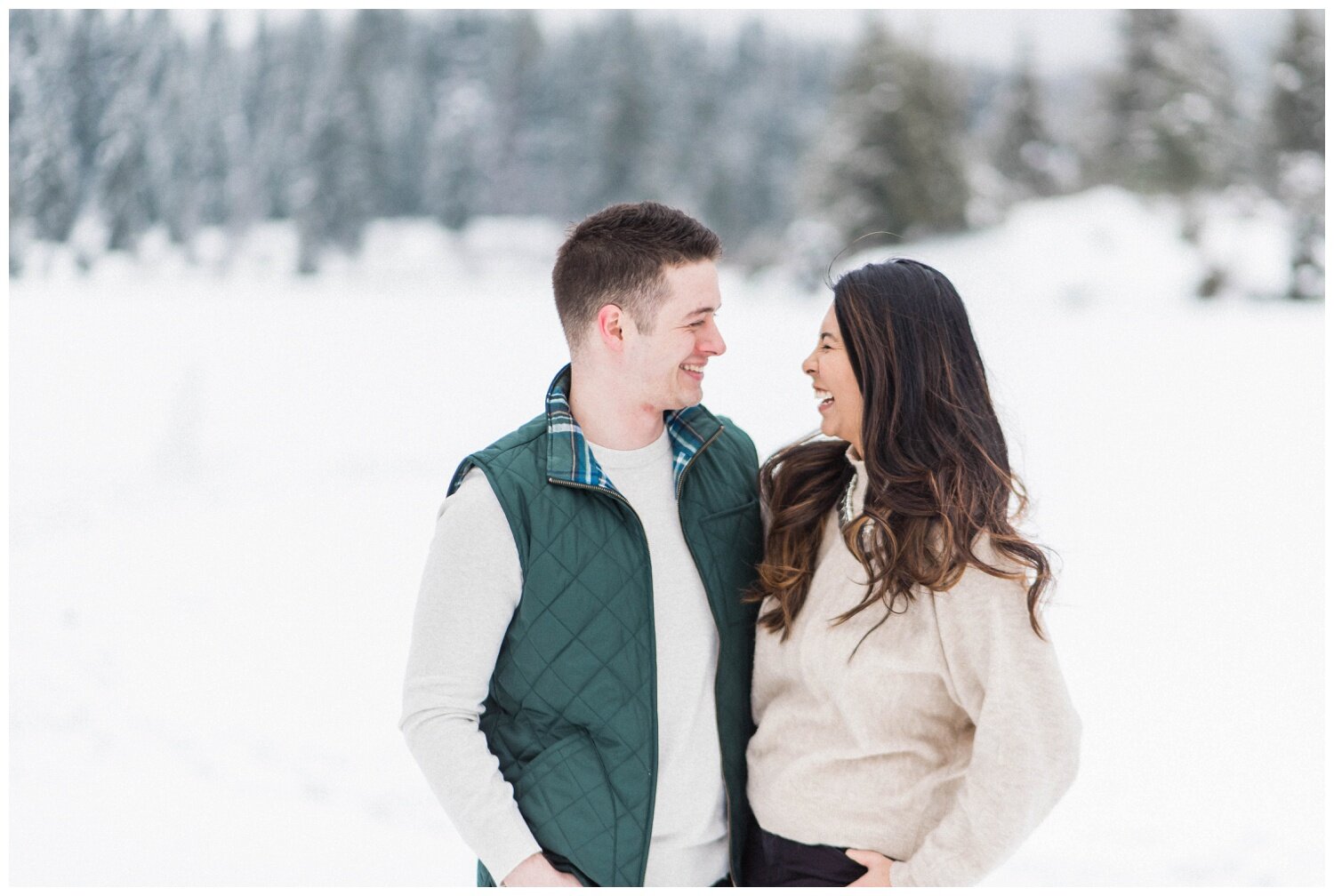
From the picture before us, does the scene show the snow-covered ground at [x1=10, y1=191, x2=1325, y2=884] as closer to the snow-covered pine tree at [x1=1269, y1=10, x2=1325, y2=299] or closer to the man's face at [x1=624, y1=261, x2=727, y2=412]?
the snow-covered pine tree at [x1=1269, y1=10, x2=1325, y2=299]

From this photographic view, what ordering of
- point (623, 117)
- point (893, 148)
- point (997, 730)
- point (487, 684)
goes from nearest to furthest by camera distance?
point (997, 730), point (487, 684), point (623, 117), point (893, 148)

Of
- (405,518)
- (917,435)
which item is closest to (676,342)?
(917,435)

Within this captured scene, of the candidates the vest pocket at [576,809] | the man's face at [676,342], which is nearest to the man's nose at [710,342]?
the man's face at [676,342]

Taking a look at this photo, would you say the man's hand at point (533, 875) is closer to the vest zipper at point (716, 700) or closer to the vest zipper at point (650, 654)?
the vest zipper at point (650, 654)

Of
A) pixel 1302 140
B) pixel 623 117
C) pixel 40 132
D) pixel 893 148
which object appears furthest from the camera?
pixel 893 148

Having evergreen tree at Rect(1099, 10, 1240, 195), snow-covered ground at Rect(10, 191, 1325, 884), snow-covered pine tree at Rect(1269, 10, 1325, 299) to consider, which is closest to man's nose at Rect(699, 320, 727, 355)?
snow-covered ground at Rect(10, 191, 1325, 884)

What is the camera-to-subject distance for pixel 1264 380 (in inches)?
255

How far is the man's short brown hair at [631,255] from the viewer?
4.82 ft

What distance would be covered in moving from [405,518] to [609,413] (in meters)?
4.98

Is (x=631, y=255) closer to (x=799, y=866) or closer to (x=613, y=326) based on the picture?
(x=613, y=326)

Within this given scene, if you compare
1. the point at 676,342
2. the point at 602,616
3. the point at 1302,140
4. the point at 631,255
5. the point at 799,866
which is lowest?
the point at 799,866

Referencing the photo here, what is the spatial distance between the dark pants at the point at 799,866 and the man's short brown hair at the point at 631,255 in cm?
71

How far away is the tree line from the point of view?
636cm

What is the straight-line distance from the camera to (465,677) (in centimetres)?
137
